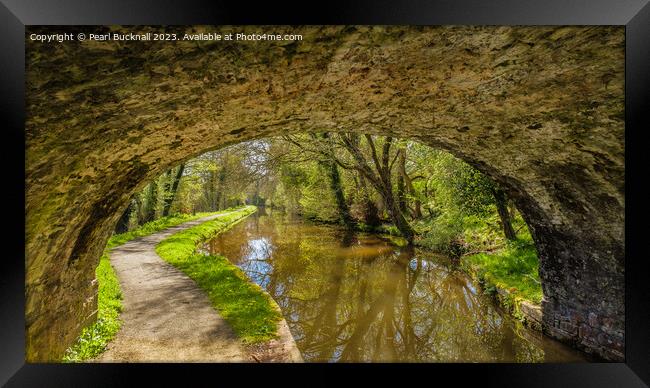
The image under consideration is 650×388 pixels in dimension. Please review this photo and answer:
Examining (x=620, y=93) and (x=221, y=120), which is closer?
(x=620, y=93)

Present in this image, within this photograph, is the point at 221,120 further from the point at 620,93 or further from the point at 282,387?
the point at 620,93

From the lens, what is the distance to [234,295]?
6.31 meters

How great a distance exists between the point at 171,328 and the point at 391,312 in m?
4.16

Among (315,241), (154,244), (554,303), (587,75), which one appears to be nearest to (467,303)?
(554,303)

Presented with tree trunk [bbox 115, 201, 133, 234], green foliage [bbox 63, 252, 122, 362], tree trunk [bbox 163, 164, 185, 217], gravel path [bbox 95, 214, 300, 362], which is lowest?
gravel path [bbox 95, 214, 300, 362]

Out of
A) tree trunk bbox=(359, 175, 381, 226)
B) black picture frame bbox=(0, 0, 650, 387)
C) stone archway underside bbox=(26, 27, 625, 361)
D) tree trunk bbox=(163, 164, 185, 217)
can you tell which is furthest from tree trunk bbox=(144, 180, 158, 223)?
black picture frame bbox=(0, 0, 650, 387)

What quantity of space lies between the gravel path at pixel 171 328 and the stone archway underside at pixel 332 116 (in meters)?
0.75

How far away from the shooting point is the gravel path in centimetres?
416

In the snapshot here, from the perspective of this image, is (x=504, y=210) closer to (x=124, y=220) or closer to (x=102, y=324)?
(x=102, y=324)

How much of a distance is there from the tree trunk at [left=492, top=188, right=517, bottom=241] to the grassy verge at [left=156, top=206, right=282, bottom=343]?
20.2ft

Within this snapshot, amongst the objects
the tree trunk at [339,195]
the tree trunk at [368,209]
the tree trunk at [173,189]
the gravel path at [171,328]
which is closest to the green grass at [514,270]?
the gravel path at [171,328]

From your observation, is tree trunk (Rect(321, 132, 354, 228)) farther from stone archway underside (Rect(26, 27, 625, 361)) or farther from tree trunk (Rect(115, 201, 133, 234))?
stone archway underside (Rect(26, 27, 625, 361))

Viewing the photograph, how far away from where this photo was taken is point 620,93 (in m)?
2.85
